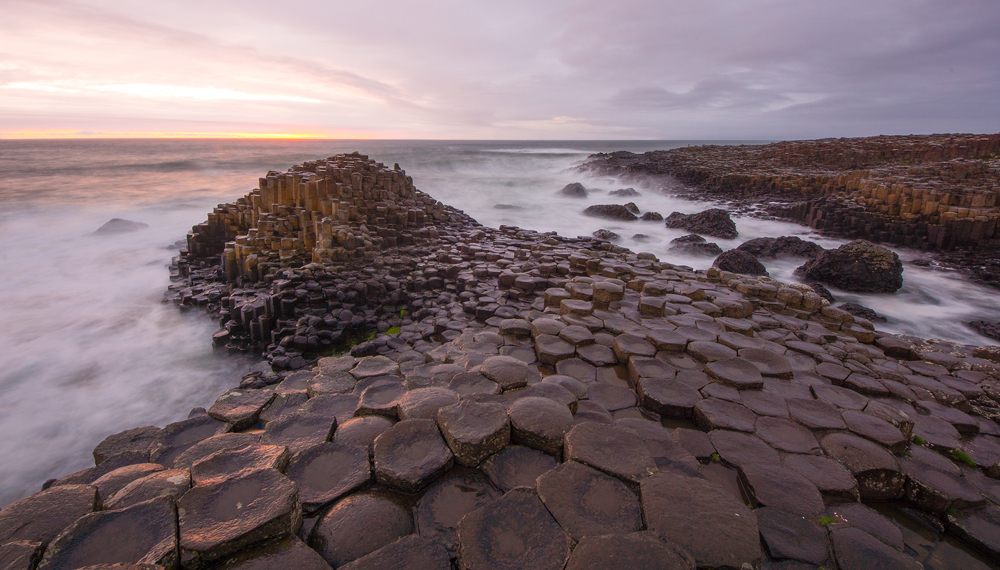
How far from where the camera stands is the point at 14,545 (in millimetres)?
1775

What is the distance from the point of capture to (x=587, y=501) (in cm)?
218

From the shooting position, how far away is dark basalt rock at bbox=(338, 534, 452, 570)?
181 centimetres

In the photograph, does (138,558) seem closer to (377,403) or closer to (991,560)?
(377,403)

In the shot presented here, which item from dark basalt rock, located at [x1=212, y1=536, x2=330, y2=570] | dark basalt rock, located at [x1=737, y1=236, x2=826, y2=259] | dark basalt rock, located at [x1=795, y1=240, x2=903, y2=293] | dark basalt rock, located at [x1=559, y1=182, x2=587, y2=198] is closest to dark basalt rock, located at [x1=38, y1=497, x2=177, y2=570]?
dark basalt rock, located at [x1=212, y1=536, x2=330, y2=570]

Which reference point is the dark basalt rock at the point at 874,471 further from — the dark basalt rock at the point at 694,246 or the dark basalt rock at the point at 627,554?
the dark basalt rock at the point at 694,246

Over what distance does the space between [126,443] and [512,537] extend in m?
3.20

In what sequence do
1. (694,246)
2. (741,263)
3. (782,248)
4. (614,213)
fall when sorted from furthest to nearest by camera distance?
(614,213) < (694,246) < (782,248) < (741,263)

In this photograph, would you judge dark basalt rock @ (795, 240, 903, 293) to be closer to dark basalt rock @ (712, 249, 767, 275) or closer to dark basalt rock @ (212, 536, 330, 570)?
dark basalt rock @ (712, 249, 767, 275)

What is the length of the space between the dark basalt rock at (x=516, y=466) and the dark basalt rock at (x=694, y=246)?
11.0 metres

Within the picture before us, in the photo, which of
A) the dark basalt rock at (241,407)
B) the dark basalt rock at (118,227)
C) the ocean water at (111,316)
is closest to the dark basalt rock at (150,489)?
the dark basalt rock at (241,407)

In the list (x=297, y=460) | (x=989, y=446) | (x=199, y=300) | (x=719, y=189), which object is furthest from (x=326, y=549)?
(x=719, y=189)

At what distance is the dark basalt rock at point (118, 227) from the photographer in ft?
Answer: 46.4

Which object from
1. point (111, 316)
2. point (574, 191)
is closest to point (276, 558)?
point (111, 316)

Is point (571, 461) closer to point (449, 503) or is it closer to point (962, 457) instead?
point (449, 503)
